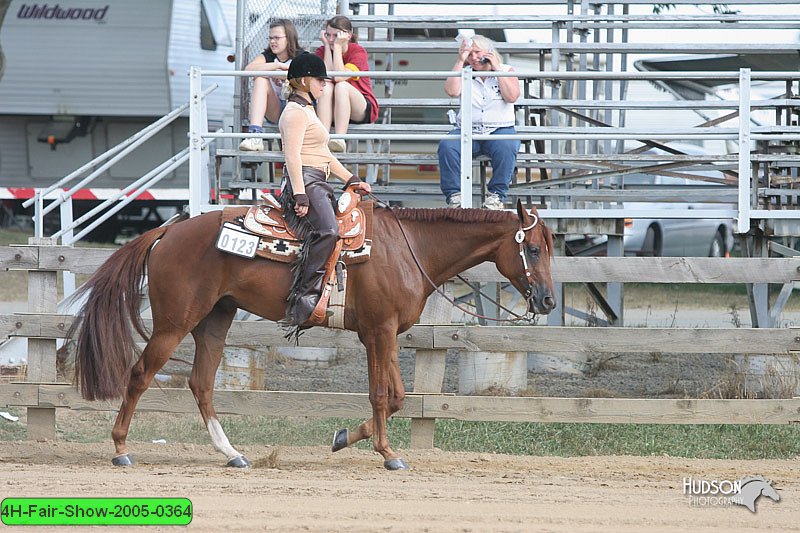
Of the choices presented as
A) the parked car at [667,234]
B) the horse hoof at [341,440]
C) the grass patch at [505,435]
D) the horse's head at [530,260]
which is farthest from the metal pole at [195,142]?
the parked car at [667,234]

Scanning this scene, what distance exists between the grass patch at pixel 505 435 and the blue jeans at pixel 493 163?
1906 mm

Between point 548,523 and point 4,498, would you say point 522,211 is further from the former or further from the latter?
point 4,498

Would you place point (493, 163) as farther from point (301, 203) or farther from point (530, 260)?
point (301, 203)

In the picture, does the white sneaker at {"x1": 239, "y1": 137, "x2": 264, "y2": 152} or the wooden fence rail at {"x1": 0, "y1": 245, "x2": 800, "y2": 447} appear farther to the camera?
the white sneaker at {"x1": 239, "y1": 137, "x2": 264, "y2": 152}

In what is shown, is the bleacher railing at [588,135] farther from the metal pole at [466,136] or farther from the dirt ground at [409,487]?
the dirt ground at [409,487]

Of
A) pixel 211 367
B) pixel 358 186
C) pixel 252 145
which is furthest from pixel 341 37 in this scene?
pixel 211 367

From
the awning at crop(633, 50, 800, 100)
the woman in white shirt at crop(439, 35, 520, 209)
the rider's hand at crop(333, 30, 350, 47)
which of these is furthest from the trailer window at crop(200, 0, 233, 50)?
the woman in white shirt at crop(439, 35, 520, 209)

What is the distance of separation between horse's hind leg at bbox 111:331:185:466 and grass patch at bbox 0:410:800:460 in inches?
46.1

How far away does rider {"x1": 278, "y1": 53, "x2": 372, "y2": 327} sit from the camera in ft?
23.6

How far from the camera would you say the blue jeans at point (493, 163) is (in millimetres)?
9039

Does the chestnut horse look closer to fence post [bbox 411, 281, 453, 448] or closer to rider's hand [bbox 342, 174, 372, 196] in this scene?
rider's hand [bbox 342, 174, 372, 196]

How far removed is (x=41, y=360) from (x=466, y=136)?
3617mm

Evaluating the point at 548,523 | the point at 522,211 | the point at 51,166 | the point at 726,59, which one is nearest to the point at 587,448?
the point at 522,211

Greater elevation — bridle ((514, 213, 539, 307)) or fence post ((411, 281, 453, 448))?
bridle ((514, 213, 539, 307))
